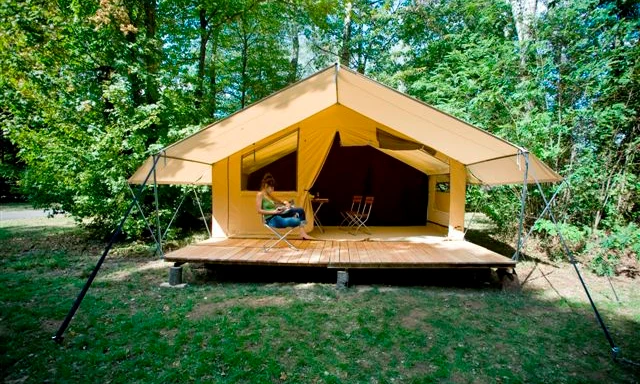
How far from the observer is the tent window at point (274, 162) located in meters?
5.64

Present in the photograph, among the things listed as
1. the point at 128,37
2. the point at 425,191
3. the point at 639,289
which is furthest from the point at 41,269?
the point at 639,289

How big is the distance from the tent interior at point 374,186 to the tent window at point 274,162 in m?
1.45

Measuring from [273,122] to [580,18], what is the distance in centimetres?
470

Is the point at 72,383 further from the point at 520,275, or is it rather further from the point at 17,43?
the point at 17,43

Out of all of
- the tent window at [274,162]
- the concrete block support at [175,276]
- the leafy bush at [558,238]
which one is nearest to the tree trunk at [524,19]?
the leafy bush at [558,238]

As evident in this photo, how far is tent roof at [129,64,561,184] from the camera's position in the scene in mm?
3814

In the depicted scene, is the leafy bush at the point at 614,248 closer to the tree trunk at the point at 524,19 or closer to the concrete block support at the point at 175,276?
the tree trunk at the point at 524,19

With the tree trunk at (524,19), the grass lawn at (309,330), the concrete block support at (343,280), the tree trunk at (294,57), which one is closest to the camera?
the grass lawn at (309,330)

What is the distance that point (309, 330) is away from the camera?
2.71 m

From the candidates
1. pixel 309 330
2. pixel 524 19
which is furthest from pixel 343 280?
pixel 524 19

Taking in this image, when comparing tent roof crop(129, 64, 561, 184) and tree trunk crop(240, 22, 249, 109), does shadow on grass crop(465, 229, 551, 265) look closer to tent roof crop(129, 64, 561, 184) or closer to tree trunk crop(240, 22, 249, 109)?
tent roof crop(129, 64, 561, 184)

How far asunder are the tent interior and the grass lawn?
10.9 feet

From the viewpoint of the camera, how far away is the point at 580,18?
16.0 feet

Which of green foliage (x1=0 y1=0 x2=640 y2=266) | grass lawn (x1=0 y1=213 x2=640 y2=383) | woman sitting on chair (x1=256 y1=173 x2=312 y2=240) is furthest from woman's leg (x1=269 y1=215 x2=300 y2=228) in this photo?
green foliage (x1=0 y1=0 x2=640 y2=266)
